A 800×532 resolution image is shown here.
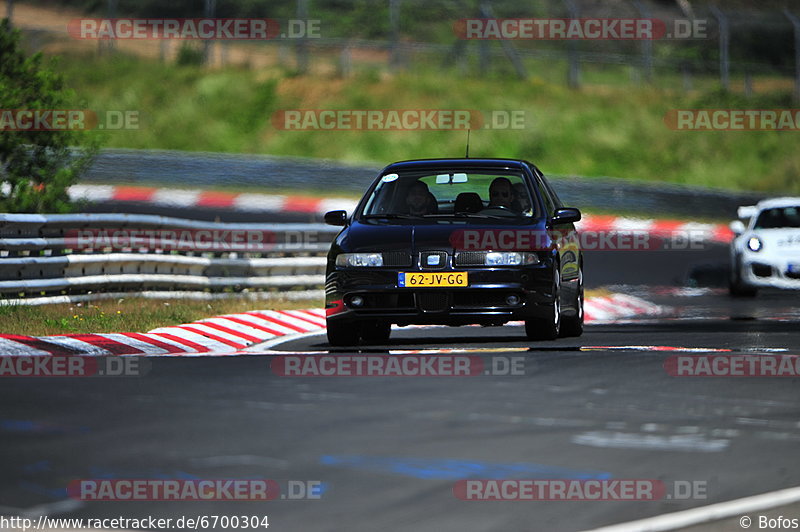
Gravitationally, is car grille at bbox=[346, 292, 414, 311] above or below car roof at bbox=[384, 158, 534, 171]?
below

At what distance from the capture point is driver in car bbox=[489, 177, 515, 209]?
12.5 meters

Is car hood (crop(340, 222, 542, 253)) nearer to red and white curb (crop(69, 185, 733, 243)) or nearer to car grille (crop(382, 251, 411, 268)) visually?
car grille (crop(382, 251, 411, 268))

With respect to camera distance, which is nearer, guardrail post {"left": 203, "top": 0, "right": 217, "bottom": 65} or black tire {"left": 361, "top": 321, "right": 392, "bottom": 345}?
black tire {"left": 361, "top": 321, "right": 392, "bottom": 345}

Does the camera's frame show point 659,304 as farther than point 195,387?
Yes

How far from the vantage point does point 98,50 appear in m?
44.1

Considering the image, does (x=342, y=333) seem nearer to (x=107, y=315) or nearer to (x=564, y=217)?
(x=564, y=217)

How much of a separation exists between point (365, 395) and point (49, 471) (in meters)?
2.75

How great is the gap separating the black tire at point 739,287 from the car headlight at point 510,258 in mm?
8604

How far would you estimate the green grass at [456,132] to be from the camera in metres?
39.5

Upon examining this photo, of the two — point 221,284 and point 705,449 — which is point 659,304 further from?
point 705,449

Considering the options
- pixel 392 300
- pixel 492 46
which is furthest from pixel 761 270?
pixel 492 46

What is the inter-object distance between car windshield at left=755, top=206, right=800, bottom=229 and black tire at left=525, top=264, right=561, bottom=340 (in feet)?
27.0

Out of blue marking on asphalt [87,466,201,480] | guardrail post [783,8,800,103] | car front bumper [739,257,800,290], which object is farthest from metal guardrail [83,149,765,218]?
blue marking on asphalt [87,466,201,480]

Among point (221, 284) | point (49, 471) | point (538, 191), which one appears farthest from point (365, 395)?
point (221, 284)
